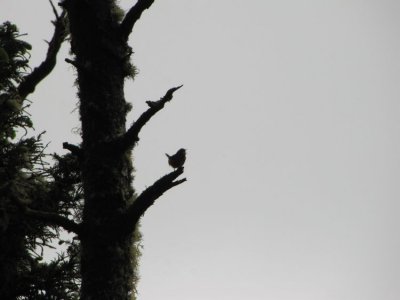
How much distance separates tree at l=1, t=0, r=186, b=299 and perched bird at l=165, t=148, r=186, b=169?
17.4 inches

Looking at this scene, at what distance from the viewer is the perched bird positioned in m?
4.27

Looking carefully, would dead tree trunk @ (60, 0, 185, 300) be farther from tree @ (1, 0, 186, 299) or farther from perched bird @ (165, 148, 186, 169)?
perched bird @ (165, 148, 186, 169)

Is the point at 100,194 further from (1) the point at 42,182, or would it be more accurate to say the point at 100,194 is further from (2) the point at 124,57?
(1) the point at 42,182

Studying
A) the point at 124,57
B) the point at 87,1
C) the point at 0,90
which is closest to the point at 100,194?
the point at 124,57

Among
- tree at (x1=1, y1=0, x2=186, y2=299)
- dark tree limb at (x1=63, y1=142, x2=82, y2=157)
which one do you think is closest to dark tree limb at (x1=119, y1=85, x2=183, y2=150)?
tree at (x1=1, y1=0, x2=186, y2=299)

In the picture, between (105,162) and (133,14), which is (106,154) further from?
(133,14)

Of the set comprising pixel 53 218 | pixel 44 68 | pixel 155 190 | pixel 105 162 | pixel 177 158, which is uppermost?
pixel 44 68

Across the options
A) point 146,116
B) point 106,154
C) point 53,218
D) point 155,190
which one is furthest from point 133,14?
point 53,218

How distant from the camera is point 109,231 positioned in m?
3.80

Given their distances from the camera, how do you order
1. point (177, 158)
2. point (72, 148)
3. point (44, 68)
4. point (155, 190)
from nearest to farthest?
point (155, 190), point (72, 148), point (177, 158), point (44, 68)

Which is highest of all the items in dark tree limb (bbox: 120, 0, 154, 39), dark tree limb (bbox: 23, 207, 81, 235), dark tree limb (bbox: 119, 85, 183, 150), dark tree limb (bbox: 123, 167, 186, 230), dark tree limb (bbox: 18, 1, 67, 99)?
dark tree limb (bbox: 18, 1, 67, 99)

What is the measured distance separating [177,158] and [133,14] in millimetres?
1751

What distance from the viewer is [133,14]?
469 cm

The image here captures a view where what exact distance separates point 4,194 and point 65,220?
1.76 meters
